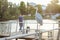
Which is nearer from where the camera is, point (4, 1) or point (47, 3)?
point (47, 3)

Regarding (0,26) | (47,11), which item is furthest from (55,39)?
(47,11)

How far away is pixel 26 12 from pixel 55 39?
294 centimetres

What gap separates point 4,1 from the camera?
305 inches

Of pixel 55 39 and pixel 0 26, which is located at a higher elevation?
pixel 0 26

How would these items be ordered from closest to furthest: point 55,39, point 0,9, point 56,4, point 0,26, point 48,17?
point 0,26 → point 55,39 → point 48,17 → point 56,4 → point 0,9

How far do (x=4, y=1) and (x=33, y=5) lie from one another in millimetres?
1565

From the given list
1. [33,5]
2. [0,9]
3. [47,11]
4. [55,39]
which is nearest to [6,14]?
[0,9]

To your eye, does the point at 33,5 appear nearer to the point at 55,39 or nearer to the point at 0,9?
the point at 0,9

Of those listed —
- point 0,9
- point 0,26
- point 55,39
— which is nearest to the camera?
point 0,26

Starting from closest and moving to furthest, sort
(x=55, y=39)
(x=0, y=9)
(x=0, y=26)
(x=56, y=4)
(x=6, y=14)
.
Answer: (x=0, y=26)
(x=55, y=39)
(x=56, y=4)
(x=6, y=14)
(x=0, y=9)

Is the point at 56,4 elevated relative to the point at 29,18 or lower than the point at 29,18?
elevated

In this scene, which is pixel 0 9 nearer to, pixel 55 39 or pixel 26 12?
pixel 26 12

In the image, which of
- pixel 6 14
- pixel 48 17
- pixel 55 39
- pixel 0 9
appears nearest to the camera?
pixel 55 39

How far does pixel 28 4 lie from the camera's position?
7.10 meters
